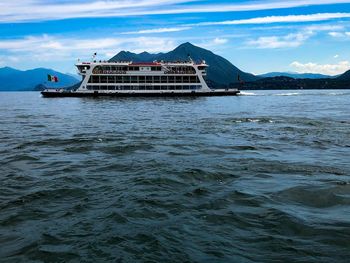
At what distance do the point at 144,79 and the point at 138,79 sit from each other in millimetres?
1580

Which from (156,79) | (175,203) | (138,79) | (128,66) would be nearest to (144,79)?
(138,79)

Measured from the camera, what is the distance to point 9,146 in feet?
70.5

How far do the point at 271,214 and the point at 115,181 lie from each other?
566 cm

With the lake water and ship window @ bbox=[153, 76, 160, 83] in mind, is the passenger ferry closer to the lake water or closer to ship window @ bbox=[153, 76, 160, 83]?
ship window @ bbox=[153, 76, 160, 83]

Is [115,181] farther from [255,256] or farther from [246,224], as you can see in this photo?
[255,256]

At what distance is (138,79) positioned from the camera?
332ft

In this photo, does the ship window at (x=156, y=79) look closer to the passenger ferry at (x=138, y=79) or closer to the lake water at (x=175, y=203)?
the passenger ferry at (x=138, y=79)

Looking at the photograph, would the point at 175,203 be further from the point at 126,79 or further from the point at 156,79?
the point at 156,79

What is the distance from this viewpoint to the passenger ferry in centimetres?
9894

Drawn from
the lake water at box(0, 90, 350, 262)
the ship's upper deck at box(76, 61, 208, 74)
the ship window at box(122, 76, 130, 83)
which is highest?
the ship's upper deck at box(76, 61, 208, 74)

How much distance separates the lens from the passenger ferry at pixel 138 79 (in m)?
98.9

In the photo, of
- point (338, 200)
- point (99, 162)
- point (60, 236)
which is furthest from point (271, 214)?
point (99, 162)

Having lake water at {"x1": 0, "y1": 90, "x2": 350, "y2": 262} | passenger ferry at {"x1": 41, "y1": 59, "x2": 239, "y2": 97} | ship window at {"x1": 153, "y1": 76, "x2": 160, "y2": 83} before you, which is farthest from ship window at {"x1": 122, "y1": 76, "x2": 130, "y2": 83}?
lake water at {"x1": 0, "y1": 90, "x2": 350, "y2": 262}

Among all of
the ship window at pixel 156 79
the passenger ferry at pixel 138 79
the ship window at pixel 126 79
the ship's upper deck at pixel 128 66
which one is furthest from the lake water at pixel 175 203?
the ship window at pixel 156 79
